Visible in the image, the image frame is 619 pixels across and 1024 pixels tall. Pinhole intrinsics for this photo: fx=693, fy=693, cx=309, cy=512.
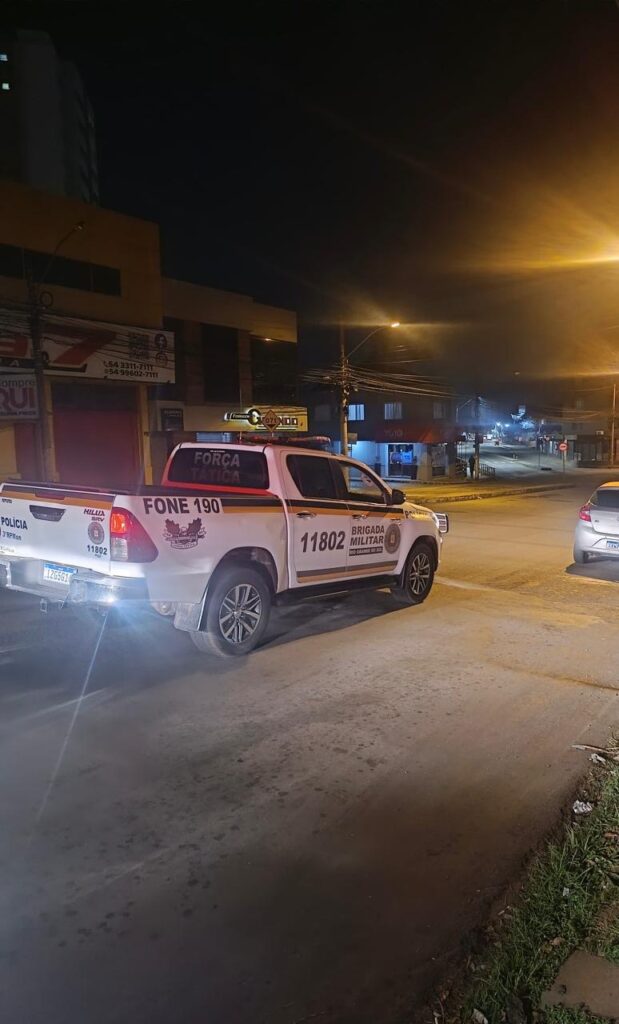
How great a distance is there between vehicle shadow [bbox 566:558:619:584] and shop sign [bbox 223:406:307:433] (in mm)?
14086

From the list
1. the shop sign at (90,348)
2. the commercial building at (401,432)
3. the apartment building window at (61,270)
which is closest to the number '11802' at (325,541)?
the shop sign at (90,348)

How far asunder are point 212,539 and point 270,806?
2709 mm

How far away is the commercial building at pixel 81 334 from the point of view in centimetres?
1859

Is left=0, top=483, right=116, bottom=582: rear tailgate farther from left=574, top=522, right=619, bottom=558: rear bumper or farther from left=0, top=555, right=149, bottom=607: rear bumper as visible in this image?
left=574, top=522, right=619, bottom=558: rear bumper

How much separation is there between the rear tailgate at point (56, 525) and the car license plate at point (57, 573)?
0.12 feet

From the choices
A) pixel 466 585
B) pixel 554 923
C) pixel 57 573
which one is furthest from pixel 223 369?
pixel 554 923

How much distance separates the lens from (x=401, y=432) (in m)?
47.7

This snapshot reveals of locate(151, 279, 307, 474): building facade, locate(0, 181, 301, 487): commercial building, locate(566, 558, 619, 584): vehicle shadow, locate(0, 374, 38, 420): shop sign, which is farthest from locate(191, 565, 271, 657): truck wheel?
locate(151, 279, 307, 474): building facade

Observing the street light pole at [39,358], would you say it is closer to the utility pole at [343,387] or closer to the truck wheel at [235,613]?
the utility pole at [343,387]

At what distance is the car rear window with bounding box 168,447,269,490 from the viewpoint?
7.33 meters

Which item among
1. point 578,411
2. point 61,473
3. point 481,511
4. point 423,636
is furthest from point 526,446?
point 423,636

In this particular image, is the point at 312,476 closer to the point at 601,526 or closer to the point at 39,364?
the point at 601,526

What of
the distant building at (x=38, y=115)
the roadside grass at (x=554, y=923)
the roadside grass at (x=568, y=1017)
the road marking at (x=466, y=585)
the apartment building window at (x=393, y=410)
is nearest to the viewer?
the roadside grass at (x=568, y=1017)

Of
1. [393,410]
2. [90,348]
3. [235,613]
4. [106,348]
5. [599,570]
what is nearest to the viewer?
[235,613]
